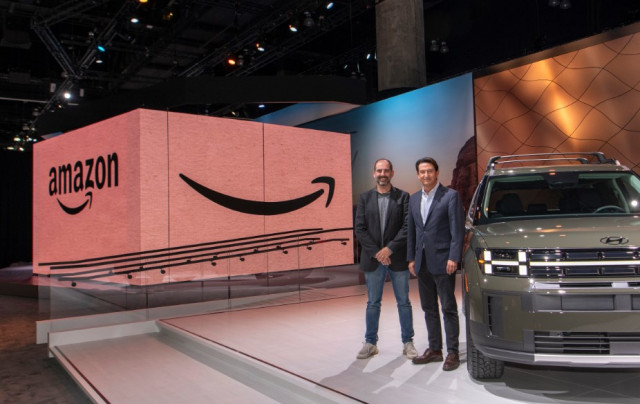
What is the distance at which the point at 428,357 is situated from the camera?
12.5 ft

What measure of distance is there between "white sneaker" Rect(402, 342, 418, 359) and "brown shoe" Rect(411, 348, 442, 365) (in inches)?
4.1

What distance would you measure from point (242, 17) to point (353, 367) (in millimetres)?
11862

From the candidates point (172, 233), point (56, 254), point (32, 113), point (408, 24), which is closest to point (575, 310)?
point (172, 233)

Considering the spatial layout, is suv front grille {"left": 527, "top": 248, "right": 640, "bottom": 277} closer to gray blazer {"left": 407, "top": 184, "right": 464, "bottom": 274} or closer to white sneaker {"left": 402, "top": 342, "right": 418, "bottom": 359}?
gray blazer {"left": 407, "top": 184, "right": 464, "bottom": 274}

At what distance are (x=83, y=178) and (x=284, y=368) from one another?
335 inches

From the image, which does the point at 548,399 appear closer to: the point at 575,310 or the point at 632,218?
the point at 575,310

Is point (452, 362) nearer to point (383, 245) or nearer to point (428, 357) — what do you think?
point (428, 357)

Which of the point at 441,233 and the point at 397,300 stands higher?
the point at 441,233

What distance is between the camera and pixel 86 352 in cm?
531

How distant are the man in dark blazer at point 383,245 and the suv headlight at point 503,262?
0.99 meters

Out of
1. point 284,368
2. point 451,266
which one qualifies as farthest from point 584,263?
point 284,368

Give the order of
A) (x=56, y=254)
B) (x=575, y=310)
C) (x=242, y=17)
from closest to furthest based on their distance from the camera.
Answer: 1. (x=575, y=310)
2. (x=56, y=254)
3. (x=242, y=17)

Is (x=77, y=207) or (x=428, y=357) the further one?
(x=77, y=207)

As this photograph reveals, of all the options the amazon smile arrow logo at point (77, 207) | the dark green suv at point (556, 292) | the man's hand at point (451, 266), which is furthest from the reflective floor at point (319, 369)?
the amazon smile arrow logo at point (77, 207)
